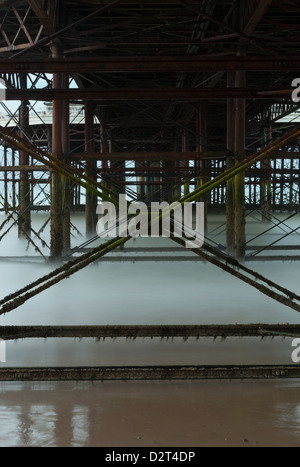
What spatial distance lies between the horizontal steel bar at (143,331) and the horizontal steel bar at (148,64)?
13.7 ft

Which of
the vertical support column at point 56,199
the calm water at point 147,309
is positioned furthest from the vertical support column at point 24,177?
the calm water at point 147,309

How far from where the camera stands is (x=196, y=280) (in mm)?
11969

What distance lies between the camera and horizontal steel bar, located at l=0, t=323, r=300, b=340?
579cm

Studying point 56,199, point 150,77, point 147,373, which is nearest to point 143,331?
point 147,373

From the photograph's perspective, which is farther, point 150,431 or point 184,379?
point 184,379

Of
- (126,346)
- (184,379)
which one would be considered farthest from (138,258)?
(184,379)

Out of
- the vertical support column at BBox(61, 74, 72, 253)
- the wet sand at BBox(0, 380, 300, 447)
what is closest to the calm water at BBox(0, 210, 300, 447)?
the wet sand at BBox(0, 380, 300, 447)

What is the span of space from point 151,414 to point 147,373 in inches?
27.9

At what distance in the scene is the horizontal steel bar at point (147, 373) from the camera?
508 centimetres

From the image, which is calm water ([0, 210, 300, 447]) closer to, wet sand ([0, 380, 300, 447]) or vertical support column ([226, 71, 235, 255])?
wet sand ([0, 380, 300, 447])

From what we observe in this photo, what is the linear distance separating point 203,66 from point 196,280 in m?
5.24

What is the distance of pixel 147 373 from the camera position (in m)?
5.14

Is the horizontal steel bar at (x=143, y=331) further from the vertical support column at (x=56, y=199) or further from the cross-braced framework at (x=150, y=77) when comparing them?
the vertical support column at (x=56, y=199)

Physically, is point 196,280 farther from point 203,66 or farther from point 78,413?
point 78,413
